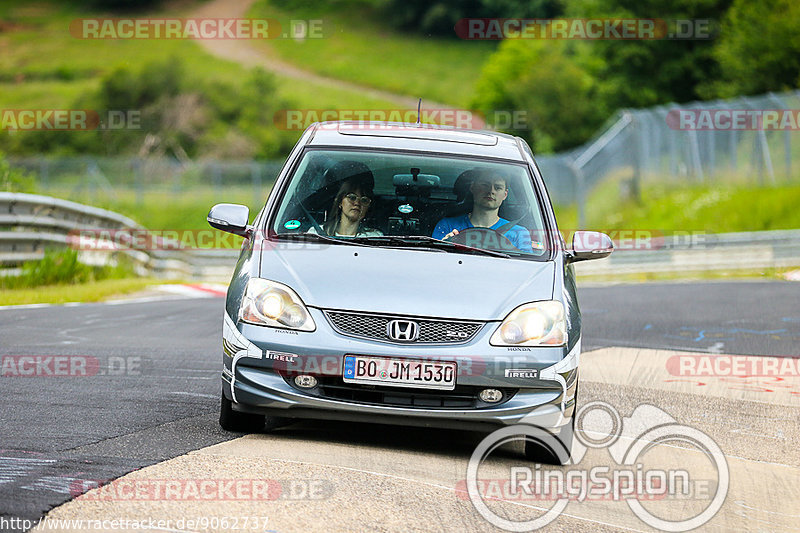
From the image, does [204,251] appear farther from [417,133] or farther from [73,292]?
[417,133]

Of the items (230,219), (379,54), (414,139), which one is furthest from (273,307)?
(379,54)

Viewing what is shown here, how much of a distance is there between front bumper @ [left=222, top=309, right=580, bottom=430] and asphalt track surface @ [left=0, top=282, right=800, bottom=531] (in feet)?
0.72

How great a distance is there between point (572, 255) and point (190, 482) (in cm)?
291

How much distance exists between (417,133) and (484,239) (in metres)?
1.11

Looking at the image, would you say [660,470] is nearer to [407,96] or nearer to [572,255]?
[572,255]

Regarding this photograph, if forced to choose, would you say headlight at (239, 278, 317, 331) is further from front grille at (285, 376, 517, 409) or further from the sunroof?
the sunroof

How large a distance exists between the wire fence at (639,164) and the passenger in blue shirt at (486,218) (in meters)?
16.7

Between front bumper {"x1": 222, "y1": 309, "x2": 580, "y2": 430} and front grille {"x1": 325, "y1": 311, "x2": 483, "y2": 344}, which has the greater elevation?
front grille {"x1": 325, "y1": 311, "x2": 483, "y2": 344}

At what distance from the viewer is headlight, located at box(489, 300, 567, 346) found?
6.54m

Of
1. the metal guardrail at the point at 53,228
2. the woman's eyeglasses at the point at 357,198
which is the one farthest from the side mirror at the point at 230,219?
the metal guardrail at the point at 53,228

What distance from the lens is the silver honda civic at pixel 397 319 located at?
643 centimetres

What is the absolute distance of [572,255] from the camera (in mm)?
7461

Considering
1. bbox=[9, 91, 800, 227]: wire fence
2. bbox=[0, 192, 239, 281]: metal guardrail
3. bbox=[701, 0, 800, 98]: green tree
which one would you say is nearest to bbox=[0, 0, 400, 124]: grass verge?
bbox=[9, 91, 800, 227]: wire fence

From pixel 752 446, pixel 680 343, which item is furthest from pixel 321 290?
pixel 680 343
